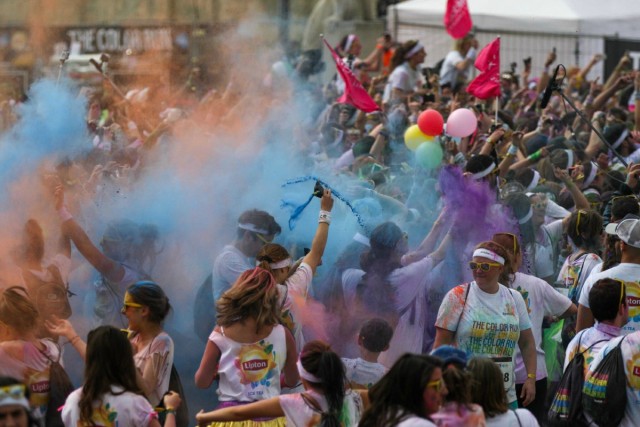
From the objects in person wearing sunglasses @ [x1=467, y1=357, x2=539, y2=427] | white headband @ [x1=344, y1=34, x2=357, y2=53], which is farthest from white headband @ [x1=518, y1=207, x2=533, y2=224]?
white headband @ [x1=344, y1=34, x2=357, y2=53]

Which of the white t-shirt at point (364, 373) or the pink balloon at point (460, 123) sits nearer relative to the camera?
the white t-shirt at point (364, 373)

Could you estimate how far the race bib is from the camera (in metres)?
6.36

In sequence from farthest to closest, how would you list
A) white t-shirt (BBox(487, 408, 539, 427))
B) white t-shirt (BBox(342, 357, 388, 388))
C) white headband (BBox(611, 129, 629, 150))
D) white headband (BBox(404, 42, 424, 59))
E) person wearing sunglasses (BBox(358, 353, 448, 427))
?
white headband (BBox(404, 42, 424, 59)) < white headband (BBox(611, 129, 629, 150)) < white t-shirt (BBox(342, 357, 388, 388)) < white t-shirt (BBox(487, 408, 539, 427)) < person wearing sunglasses (BBox(358, 353, 448, 427))

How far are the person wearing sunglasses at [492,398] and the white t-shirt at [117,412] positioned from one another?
1335 mm

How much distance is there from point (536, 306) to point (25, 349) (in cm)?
285

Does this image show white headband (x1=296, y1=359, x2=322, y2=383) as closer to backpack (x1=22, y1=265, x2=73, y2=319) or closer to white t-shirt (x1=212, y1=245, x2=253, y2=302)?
backpack (x1=22, y1=265, x2=73, y2=319)

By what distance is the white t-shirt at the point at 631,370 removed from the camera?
565 cm

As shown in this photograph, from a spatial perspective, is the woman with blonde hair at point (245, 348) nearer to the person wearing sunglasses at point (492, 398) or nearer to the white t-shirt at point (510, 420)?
the person wearing sunglasses at point (492, 398)

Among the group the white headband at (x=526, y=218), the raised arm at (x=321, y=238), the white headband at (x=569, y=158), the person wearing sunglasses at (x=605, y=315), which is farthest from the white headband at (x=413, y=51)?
the person wearing sunglasses at (x=605, y=315)

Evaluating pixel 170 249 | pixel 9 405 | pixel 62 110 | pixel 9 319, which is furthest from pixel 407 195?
pixel 9 405

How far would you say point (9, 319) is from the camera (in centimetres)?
574

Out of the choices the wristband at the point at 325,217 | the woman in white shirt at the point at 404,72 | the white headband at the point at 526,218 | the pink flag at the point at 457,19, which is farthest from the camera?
the pink flag at the point at 457,19

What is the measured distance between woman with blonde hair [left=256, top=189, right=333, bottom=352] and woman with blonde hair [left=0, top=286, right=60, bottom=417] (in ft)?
3.95

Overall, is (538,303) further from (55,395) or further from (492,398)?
(55,395)
